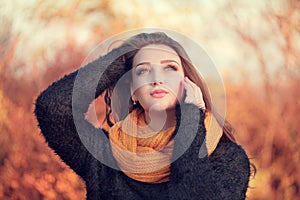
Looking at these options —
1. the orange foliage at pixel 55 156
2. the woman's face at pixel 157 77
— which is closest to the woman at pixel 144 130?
the woman's face at pixel 157 77

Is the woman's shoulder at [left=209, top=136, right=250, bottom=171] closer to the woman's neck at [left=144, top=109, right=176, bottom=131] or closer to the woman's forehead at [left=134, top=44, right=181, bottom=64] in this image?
the woman's neck at [left=144, top=109, right=176, bottom=131]

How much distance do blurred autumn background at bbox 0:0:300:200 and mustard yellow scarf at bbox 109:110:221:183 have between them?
1.24 feet

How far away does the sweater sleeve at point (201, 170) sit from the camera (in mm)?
1312

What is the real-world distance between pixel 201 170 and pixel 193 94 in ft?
0.59

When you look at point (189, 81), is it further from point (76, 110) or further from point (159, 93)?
point (76, 110)

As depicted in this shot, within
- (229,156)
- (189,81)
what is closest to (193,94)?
(189,81)

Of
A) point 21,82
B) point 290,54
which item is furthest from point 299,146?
point 21,82

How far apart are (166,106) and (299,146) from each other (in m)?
0.55

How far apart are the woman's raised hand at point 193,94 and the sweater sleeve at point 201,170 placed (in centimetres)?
2

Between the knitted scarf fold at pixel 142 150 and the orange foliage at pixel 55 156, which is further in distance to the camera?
the orange foliage at pixel 55 156

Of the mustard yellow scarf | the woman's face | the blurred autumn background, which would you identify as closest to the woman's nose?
the woman's face

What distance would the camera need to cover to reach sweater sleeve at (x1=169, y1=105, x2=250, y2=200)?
1312mm

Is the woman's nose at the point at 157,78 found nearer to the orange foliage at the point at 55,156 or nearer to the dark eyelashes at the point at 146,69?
the dark eyelashes at the point at 146,69

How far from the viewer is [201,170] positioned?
4.32 ft
